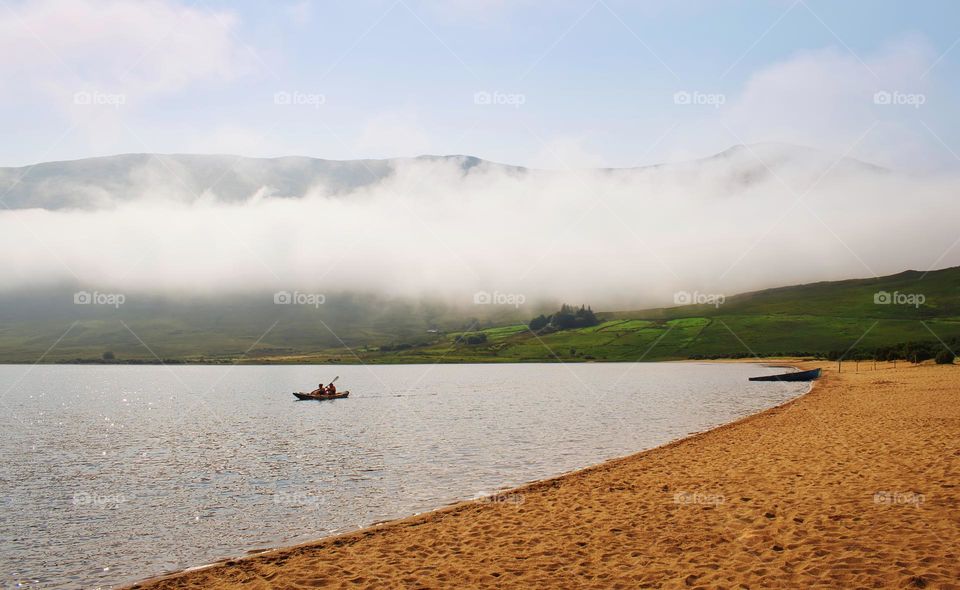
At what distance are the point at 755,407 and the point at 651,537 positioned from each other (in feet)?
179

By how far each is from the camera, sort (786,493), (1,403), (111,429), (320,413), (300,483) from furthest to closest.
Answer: (1,403), (320,413), (111,429), (300,483), (786,493)

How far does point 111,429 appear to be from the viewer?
63.9 m

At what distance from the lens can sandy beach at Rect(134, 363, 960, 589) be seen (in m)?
15.1

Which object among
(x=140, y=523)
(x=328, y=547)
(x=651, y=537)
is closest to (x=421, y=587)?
(x=328, y=547)

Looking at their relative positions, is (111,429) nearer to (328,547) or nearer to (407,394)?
(407,394)
